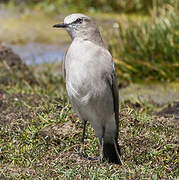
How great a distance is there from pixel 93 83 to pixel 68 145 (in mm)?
822

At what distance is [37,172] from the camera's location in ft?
14.6

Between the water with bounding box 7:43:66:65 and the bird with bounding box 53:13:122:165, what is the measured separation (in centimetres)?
507

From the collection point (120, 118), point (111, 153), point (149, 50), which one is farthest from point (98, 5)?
point (111, 153)

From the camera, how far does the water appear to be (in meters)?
10.4

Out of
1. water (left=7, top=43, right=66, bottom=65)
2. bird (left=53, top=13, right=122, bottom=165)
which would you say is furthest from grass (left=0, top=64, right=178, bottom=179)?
water (left=7, top=43, right=66, bottom=65)

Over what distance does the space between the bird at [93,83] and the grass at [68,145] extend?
0.22 metres

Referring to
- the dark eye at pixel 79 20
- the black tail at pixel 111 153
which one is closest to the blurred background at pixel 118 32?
the black tail at pixel 111 153

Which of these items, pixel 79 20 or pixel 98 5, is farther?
Answer: pixel 98 5

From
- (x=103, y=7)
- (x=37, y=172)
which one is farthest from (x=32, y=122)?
(x=103, y=7)

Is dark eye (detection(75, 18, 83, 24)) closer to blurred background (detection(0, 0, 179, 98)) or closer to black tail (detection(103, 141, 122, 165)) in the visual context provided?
black tail (detection(103, 141, 122, 165))

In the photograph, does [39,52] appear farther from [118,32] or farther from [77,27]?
[77,27]

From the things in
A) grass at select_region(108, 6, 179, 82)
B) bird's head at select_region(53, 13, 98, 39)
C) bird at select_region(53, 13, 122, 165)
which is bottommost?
grass at select_region(108, 6, 179, 82)

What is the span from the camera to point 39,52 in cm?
1112

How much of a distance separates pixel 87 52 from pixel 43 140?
3.42ft
